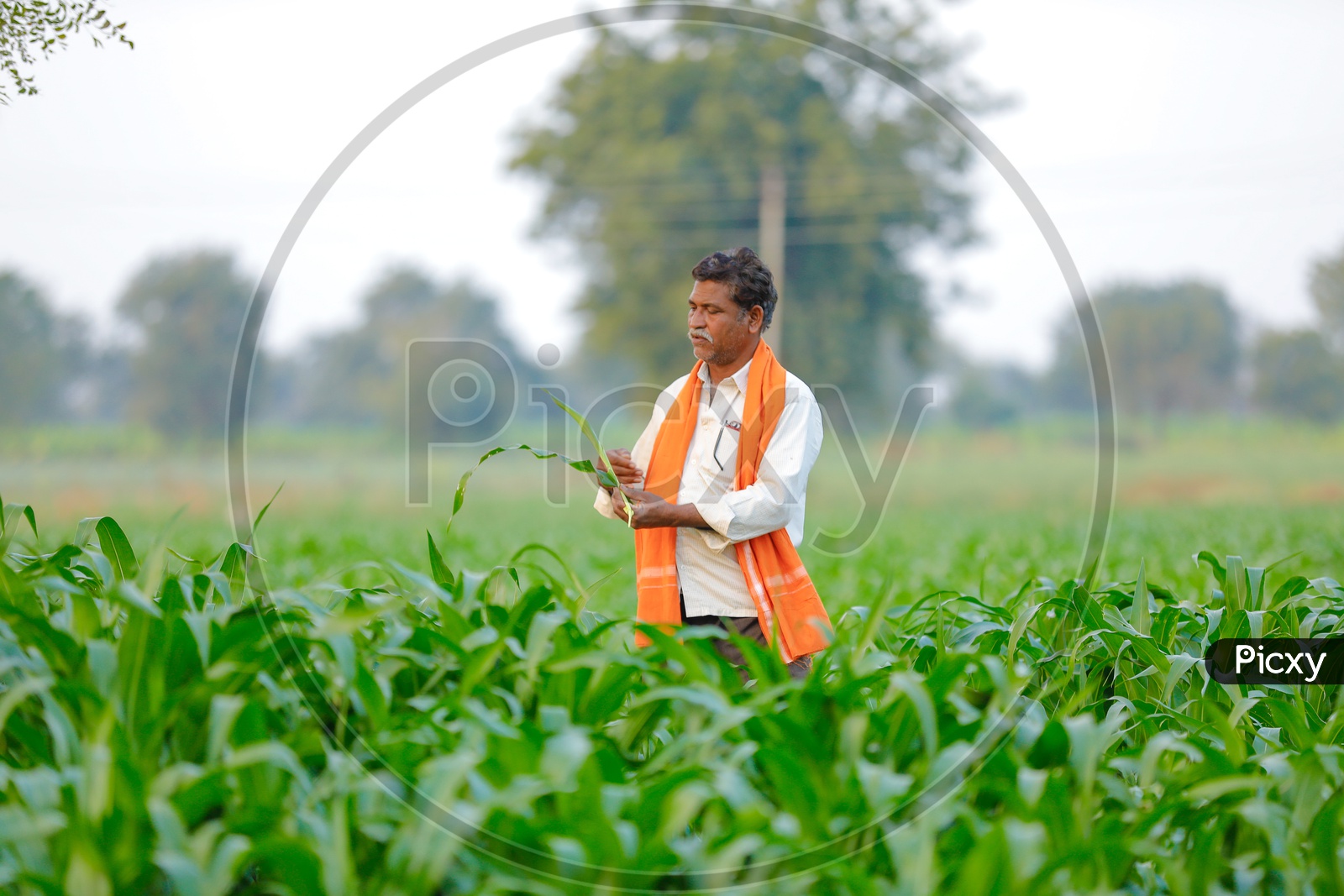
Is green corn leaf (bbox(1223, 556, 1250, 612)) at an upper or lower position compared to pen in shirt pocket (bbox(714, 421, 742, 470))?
lower

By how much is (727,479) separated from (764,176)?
69.0 feet

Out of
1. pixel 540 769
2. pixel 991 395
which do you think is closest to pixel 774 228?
pixel 540 769

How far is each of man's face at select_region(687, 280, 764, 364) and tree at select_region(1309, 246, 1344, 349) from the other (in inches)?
1552

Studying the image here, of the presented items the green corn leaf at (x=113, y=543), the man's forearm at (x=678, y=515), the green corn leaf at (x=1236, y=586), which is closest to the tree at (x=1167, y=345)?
the green corn leaf at (x=1236, y=586)

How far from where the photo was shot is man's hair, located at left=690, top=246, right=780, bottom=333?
9.98ft

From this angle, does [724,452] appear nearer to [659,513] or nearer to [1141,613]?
[659,513]

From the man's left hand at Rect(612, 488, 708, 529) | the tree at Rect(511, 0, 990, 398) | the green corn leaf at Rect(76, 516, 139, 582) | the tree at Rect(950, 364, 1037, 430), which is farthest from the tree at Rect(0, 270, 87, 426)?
the man's left hand at Rect(612, 488, 708, 529)

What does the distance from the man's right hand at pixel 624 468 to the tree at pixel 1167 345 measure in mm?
38717

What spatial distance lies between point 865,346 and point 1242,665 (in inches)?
825

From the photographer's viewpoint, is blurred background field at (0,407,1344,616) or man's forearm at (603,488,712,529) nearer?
man's forearm at (603,488,712,529)

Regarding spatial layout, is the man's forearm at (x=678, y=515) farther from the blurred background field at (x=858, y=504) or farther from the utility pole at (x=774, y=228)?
the utility pole at (x=774, y=228)

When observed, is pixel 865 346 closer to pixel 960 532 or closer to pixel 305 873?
pixel 960 532

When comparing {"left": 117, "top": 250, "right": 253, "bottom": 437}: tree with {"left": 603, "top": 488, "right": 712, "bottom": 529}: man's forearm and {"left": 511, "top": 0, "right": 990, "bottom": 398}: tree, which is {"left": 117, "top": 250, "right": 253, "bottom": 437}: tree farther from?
{"left": 603, "top": 488, "right": 712, "bottom": 529}: man's forearm

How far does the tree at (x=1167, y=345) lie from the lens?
39312mm
